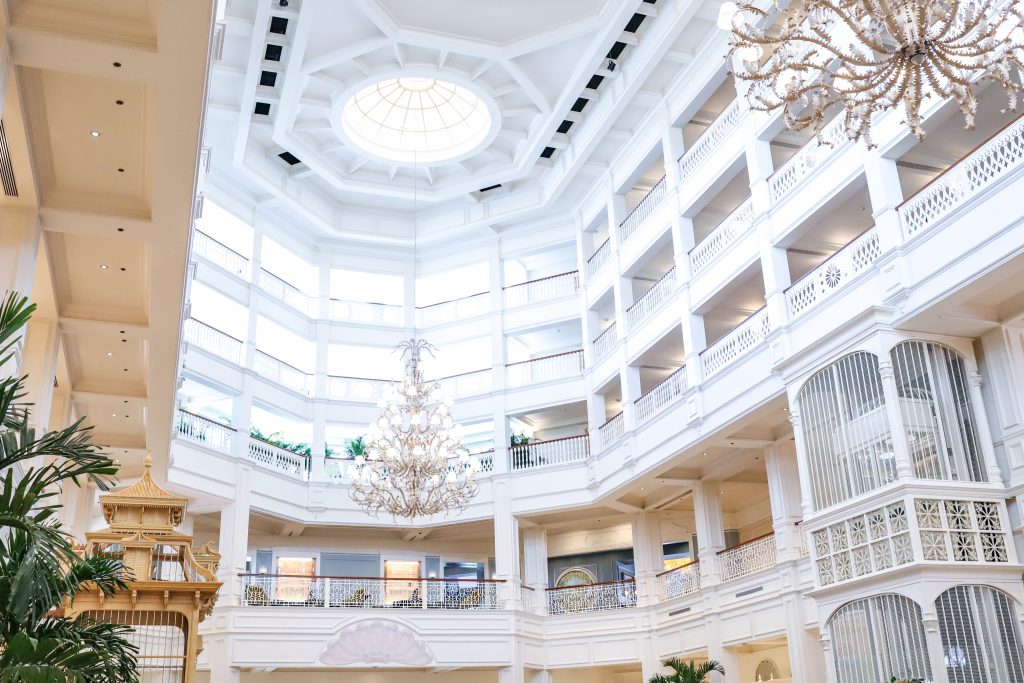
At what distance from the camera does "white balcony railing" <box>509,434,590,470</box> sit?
2114 centimetres

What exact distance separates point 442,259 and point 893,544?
51.6 feet

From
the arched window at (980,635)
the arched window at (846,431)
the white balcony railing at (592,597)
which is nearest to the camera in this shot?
the arched window at (980,635)

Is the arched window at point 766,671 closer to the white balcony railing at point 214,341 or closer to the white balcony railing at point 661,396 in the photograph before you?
the white balcony railing at point 661,396

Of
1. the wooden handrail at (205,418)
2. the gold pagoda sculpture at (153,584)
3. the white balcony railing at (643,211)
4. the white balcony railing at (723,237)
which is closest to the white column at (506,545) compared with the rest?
the wooden handrail at (205,418)

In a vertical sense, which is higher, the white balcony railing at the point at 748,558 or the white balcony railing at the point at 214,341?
the white balcony railing at the point at 214,341

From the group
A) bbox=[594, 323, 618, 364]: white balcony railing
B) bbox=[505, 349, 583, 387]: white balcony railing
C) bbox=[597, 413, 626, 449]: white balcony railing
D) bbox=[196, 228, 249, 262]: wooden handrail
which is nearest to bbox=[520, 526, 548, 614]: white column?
bbox=[597, 413, 626, 449]: white balcony railing

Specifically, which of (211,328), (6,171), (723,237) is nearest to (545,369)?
(723,237)

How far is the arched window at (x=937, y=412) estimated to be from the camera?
11.5 meters

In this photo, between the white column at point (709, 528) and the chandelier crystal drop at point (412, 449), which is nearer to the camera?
the chandelier crystal drop at point (412, 449)

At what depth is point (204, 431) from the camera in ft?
62.9

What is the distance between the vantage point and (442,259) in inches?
976

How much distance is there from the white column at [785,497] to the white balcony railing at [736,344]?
186cm

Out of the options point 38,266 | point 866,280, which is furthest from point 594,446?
point 38,266

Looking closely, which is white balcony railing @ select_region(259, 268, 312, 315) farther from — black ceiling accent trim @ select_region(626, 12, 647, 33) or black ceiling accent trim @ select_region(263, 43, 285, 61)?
black ceiling accent trim @ select_region(626, 12, 647, 33)
